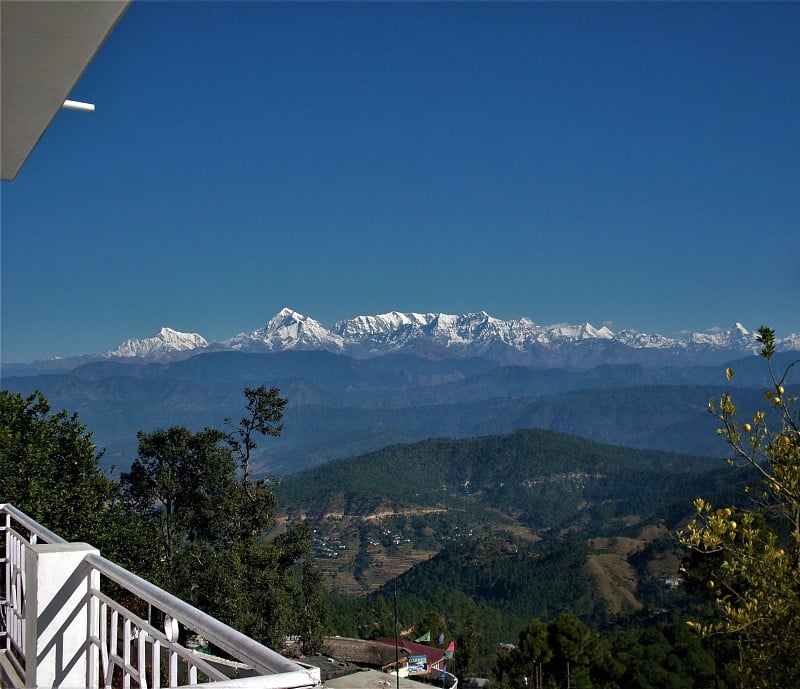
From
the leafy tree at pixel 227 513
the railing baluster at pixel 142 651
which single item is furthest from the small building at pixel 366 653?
the railing baluster at pixel 142 651

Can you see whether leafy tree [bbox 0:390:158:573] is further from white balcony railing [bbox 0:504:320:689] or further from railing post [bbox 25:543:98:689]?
railing post [bbox 25:543:98:689]

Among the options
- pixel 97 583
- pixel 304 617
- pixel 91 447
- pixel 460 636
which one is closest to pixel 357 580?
pixel 460 636

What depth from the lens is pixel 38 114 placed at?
2.25m

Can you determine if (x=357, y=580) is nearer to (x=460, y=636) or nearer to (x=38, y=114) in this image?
(x=460, y=636)

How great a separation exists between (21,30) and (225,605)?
50.1 ft

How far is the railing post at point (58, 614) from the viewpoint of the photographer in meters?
2.68

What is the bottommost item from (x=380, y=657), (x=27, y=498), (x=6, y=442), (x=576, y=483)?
(x=576, y=483)

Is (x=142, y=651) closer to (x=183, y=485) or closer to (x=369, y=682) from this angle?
(x=369, y=682)

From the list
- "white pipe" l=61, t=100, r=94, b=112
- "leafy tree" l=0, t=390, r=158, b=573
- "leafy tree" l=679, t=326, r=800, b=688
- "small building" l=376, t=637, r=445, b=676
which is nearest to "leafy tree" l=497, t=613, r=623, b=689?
"small building" l=376, t=637, r=445, b=676

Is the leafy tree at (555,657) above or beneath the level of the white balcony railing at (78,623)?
beneath

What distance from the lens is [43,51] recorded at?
1.80 metres

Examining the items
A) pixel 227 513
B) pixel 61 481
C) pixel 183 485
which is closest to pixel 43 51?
pixel 61 481

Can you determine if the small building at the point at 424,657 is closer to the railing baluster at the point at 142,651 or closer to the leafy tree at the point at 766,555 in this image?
the leafy tree at the point at 766,555

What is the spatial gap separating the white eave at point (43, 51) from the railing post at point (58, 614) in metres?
1.44
